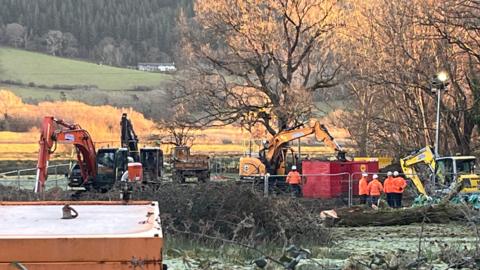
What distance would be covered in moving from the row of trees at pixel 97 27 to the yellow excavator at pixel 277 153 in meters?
96.1

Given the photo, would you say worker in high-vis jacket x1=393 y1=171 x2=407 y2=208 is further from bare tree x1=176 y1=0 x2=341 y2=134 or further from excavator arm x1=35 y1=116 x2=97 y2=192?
bare tree x1=176 y1=0 x2=341 y2=134

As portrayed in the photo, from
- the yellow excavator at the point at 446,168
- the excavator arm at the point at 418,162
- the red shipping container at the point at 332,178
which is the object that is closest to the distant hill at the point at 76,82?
the red shipping container at the point at 332,178

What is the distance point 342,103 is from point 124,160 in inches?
832

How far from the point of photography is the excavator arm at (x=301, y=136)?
31.1 m

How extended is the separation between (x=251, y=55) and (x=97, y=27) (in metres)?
115

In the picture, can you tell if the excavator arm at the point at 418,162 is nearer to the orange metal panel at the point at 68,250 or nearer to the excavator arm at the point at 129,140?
the excavator arm at the point at 129,140

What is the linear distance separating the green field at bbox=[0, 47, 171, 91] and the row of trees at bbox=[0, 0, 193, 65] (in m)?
18.0

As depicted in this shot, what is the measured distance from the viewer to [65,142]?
79.7 ft

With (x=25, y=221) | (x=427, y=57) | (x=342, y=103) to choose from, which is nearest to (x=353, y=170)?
(x=427, y=57)

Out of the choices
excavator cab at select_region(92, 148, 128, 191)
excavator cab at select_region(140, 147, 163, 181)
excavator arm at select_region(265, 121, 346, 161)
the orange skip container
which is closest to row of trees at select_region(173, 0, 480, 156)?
excavator arm at select_region(265, 121, 346, 161)

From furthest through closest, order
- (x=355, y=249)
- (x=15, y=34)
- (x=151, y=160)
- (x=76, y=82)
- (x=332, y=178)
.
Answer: (x=15, y=34), (x=76, y=82), (x=151, y=160), (x=332, y=178), (x=355, y=249)

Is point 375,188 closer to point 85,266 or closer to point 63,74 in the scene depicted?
point 85,266

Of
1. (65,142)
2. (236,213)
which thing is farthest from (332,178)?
(236,213)

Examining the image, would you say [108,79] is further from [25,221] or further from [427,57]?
[25,221]
